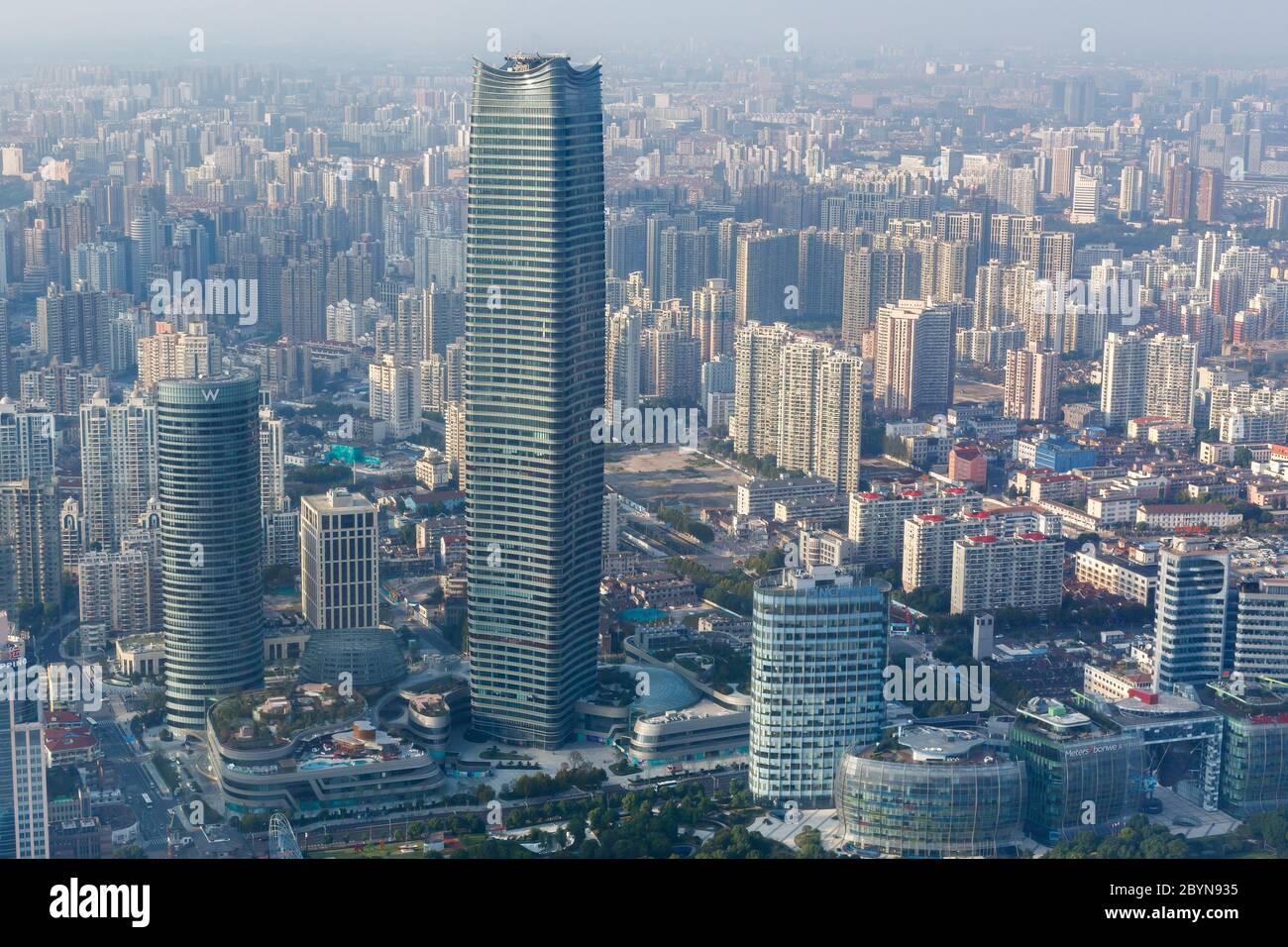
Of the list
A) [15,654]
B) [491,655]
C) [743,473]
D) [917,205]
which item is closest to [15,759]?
[15,654]

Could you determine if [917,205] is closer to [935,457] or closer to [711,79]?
[711,79]

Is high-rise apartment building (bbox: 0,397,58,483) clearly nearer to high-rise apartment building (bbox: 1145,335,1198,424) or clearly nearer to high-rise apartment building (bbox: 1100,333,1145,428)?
high-rise apartment building (bbox: 1100,333,1145,428)

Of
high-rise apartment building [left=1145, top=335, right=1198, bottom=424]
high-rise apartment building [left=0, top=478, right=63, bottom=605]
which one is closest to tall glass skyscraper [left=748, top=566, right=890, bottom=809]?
high-rise apartment building [left=0, top=478, right=63, bottom=605]

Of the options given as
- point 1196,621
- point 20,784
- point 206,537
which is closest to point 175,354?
point 206,537

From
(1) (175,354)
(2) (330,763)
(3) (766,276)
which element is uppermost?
(3) (766,276)

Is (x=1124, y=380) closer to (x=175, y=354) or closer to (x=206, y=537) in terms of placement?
(x=175, y=354)

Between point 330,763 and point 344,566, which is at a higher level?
point 344,566
